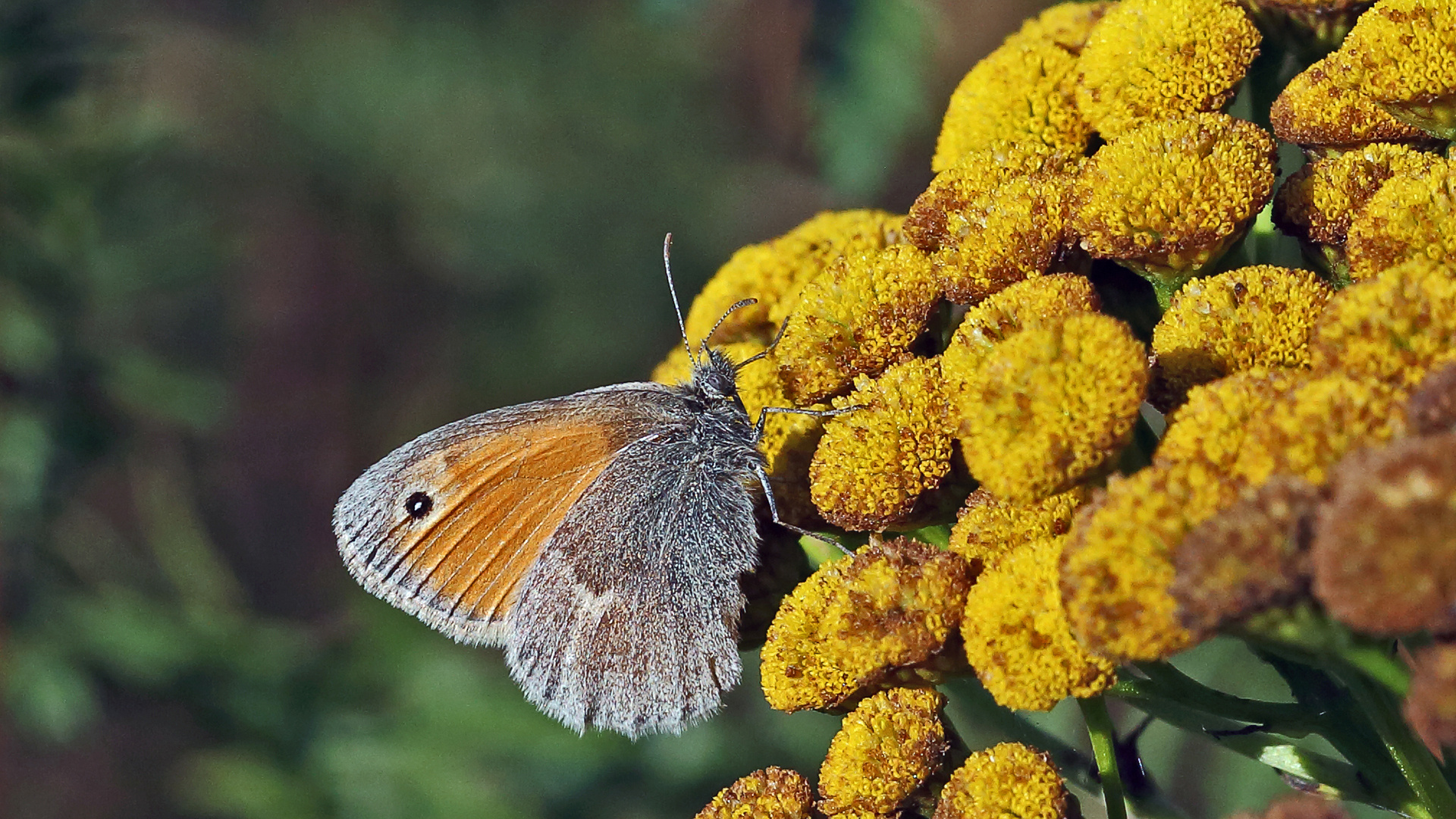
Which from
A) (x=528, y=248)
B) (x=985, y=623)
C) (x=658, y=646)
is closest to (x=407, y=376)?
(x=528, y=248)

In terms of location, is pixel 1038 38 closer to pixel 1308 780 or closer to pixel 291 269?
pixel 1308 780

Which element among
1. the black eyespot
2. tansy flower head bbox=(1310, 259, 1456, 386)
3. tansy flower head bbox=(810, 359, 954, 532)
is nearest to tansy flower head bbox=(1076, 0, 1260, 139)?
tansy flower head bbox=(810, 359, 954, 532)

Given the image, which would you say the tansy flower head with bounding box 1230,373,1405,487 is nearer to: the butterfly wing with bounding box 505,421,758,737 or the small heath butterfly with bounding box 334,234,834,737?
the butterfly wing with bounding box 505,421,758,737

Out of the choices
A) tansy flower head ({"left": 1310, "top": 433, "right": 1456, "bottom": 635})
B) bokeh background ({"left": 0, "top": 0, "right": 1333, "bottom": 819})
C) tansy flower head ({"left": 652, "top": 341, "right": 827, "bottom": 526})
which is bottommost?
tansy flower head ({"left": 1310, "top": 433, "right": 1456, "bottom": 635})

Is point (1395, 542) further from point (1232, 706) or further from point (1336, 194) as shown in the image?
point (1336, 194)

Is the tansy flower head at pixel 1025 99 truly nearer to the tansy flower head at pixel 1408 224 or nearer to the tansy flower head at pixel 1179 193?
the tansy flower head at pixel 1179 193

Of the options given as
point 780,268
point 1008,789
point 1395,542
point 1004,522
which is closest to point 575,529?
point 780,268
